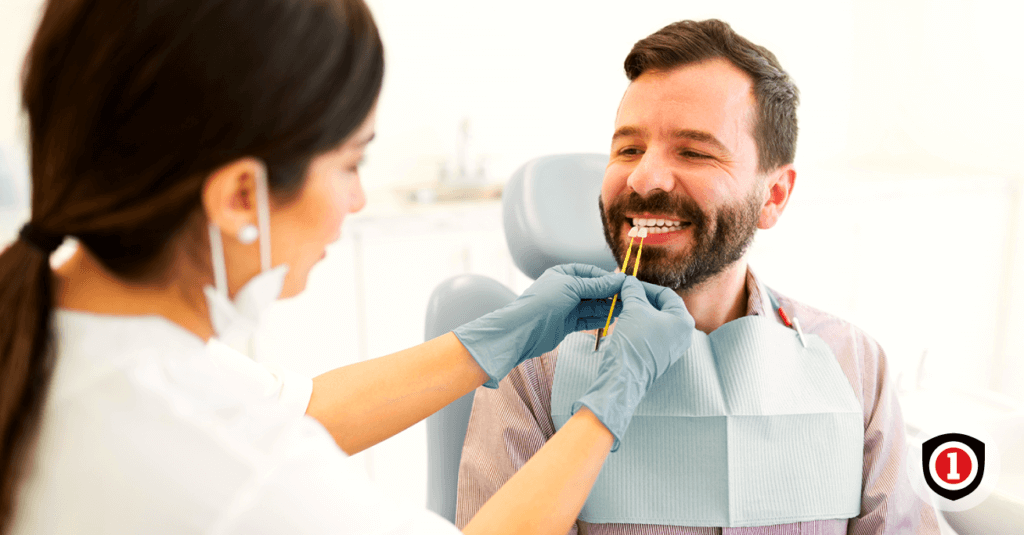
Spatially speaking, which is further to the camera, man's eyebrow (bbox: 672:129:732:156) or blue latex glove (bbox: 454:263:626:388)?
man's eyebrow (bbox: 672:129:732:156)

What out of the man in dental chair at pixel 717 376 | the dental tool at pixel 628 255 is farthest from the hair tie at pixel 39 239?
the dental tool at pixel 628 255

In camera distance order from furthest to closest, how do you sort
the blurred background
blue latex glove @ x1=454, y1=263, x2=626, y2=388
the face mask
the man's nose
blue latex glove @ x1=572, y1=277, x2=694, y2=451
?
the blurred background, the man's nose, blue latex glove @ x1=454, y1=263, x2=626, y2=388, blue latex glove @ x1=572, y1=277, x2=694, y2=451, the face mask

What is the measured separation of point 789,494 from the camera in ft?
3.55

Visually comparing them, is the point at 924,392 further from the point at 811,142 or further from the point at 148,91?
the point at 811,142

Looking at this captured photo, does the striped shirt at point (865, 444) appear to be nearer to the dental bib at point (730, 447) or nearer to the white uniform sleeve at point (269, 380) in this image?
the dental bib at point (730, 447)

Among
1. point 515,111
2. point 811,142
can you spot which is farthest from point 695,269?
point 811,142

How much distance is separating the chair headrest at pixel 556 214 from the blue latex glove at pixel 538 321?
18cm

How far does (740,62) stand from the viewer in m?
1.20

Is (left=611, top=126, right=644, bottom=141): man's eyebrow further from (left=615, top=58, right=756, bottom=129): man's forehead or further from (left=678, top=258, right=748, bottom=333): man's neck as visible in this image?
(left=678, top=258, right=748, bottom=333): man's neck

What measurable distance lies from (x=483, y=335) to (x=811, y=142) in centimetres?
307

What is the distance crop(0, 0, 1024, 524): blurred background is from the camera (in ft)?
7.97

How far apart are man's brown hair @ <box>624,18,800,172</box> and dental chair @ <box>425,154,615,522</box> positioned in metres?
0.24

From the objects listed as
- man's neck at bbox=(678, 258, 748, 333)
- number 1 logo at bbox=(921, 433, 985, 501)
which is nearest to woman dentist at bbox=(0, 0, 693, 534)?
man's neck at bbox=(678, 258, 748, 333)

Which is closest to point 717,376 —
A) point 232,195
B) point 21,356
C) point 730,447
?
point 730,447
